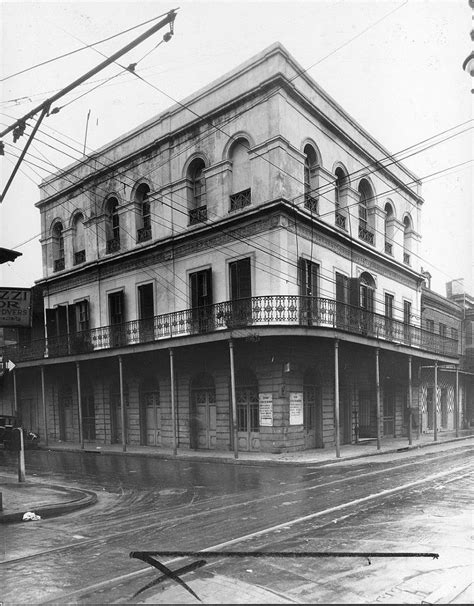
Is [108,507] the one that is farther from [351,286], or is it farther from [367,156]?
[367,156]

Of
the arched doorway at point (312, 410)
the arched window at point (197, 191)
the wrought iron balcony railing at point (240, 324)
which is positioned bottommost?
the arched doorway at point (312, 410)

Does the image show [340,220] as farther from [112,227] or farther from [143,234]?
[112,227]

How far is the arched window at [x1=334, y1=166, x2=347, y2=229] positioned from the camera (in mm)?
20953

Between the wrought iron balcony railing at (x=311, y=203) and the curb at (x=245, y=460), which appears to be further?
the wrought iron balcony railing at (x=311, y=203)

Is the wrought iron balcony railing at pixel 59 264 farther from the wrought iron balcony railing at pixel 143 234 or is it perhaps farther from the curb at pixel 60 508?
the curb at pixel 60 508

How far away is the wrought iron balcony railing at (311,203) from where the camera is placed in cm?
1881

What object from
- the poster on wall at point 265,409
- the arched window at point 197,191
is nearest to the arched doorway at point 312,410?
the poster on wall at point 265,409

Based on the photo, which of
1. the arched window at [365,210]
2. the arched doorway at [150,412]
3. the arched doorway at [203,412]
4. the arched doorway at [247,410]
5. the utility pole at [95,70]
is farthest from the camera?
the arched window at [365,210]

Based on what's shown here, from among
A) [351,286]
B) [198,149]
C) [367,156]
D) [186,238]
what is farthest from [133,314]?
[367,156]

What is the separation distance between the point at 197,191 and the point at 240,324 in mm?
6786

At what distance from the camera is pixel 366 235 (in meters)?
23.0

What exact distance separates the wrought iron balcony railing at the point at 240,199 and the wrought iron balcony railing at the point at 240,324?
3647mm

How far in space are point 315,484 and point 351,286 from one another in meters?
10.6

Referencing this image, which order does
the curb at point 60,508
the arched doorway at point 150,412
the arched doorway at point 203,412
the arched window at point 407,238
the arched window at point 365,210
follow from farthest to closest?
the arched window at point 407,238
the arched window at point 365,210
the arched doorway at point 150,412
the arched doorway at point 203,412
the curb at point 60,508
